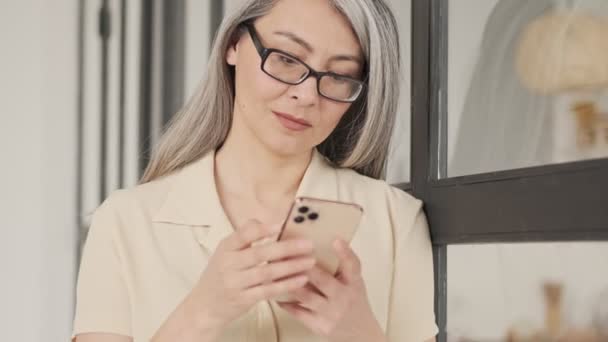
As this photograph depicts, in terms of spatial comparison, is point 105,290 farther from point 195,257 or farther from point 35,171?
point 35,171

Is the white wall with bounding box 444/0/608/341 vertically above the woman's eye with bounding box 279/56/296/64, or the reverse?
the woman's eye with bounding box 279/56/296/64

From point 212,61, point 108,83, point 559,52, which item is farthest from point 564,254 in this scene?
point 108,83

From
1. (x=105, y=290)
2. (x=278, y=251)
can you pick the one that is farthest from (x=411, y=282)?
(x=105, y=290)

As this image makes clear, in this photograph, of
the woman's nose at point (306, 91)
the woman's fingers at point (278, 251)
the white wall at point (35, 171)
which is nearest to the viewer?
the woman's fingers at point (278, 251)

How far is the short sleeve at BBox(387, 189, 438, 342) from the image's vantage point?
4.36ft

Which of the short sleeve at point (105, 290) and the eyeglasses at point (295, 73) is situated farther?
the short sleeve at point (105, 290)

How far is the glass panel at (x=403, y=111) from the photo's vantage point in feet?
4.93

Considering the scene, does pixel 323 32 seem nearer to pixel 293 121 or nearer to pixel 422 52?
pixel 293 121

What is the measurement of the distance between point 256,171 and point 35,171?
1.73 metres

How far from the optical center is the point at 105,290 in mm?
1350

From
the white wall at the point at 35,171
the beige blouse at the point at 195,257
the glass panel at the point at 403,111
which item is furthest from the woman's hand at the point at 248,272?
the white wall at the point at 35,171

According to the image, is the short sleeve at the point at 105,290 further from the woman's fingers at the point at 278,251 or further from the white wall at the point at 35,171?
the white wall at the point at 35,171

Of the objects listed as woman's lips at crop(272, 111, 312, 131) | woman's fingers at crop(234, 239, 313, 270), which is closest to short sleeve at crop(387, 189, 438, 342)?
woman's lips at crop(272, 111, 312, 131)

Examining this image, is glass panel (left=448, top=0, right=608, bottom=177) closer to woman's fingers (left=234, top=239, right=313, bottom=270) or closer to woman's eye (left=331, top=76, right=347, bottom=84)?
woman's eye (left=331, top=76, right=347, bottom=84)
